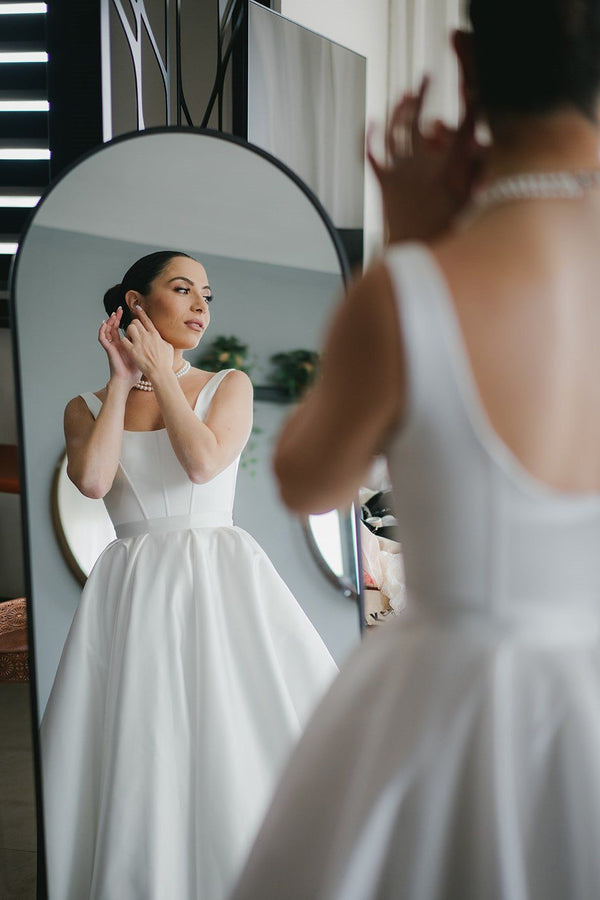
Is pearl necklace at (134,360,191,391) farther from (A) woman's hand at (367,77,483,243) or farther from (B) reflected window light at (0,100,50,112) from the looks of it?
(B) reflected window light at (0,100,50,112)

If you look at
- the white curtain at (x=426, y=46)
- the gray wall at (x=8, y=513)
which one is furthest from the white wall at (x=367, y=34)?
the gray wall at (x=8, y=513)

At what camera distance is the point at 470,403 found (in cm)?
64

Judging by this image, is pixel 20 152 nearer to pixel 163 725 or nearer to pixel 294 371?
pixel 294 371

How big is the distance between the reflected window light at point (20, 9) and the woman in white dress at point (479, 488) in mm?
2838

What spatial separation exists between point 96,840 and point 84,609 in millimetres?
349

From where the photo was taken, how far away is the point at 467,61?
0.70 meters

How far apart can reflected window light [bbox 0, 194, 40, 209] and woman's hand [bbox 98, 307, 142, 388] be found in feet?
6.75

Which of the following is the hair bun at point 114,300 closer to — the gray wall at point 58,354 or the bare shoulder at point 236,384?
the gray wall at point 58,354

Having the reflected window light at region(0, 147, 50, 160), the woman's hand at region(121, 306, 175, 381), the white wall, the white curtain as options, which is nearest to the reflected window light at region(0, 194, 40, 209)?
the reflected window light at region(0, 147, 50, 160)

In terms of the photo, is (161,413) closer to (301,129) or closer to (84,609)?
(84,609)

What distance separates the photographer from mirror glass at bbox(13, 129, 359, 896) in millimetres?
1383

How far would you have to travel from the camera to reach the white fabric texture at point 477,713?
682 mm

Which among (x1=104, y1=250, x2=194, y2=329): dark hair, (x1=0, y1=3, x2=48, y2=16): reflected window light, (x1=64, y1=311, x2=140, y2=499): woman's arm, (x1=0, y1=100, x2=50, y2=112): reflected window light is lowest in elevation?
(x1=64, y1=311, x2=140, y2=499): woman's arm

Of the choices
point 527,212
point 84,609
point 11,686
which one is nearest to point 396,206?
point 527,212
